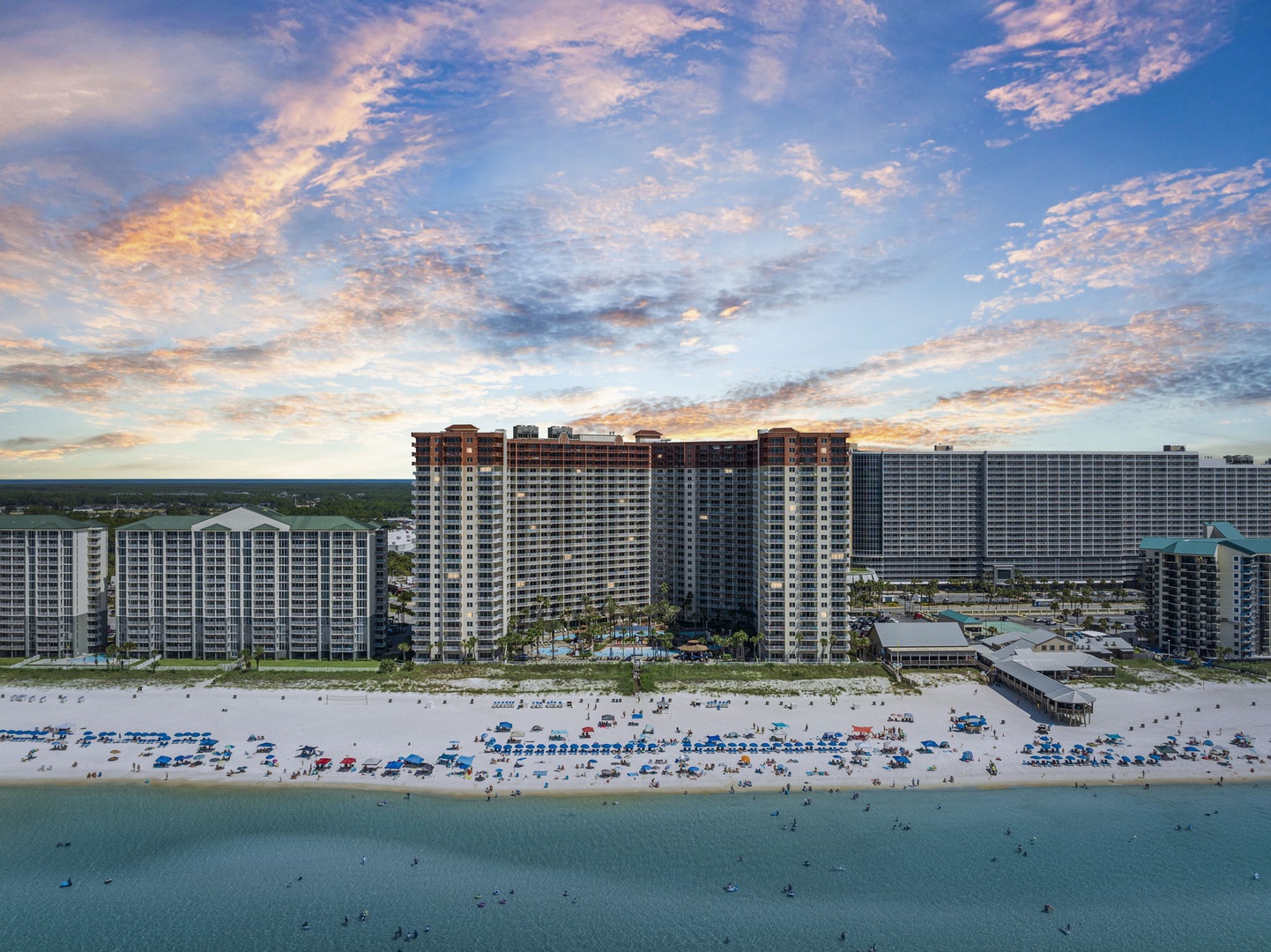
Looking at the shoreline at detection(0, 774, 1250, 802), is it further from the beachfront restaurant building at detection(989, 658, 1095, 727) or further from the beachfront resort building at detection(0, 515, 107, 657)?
the beachfront resort building at detection(0, 515, 107, 657)

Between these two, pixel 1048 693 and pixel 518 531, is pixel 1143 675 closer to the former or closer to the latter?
pixel 1048 693

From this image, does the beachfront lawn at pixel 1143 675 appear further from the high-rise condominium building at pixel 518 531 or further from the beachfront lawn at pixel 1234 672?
the high-rise condominium building at pixel 518 531

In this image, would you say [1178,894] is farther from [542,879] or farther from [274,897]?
[274,897]

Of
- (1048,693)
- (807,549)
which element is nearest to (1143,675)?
(1048,693)

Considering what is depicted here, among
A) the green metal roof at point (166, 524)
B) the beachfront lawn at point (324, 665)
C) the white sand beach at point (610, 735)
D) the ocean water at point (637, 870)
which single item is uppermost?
the green metal roof at point (166, 524)

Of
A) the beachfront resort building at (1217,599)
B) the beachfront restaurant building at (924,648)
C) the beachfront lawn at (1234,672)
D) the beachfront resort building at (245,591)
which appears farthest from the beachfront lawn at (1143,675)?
the beachfront resort building at (245,591)

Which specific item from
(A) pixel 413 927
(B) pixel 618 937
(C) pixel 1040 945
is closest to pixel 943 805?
(C) pixel 1040 945

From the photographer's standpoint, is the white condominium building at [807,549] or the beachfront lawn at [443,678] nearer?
the beachfront lawn at [443,678]
